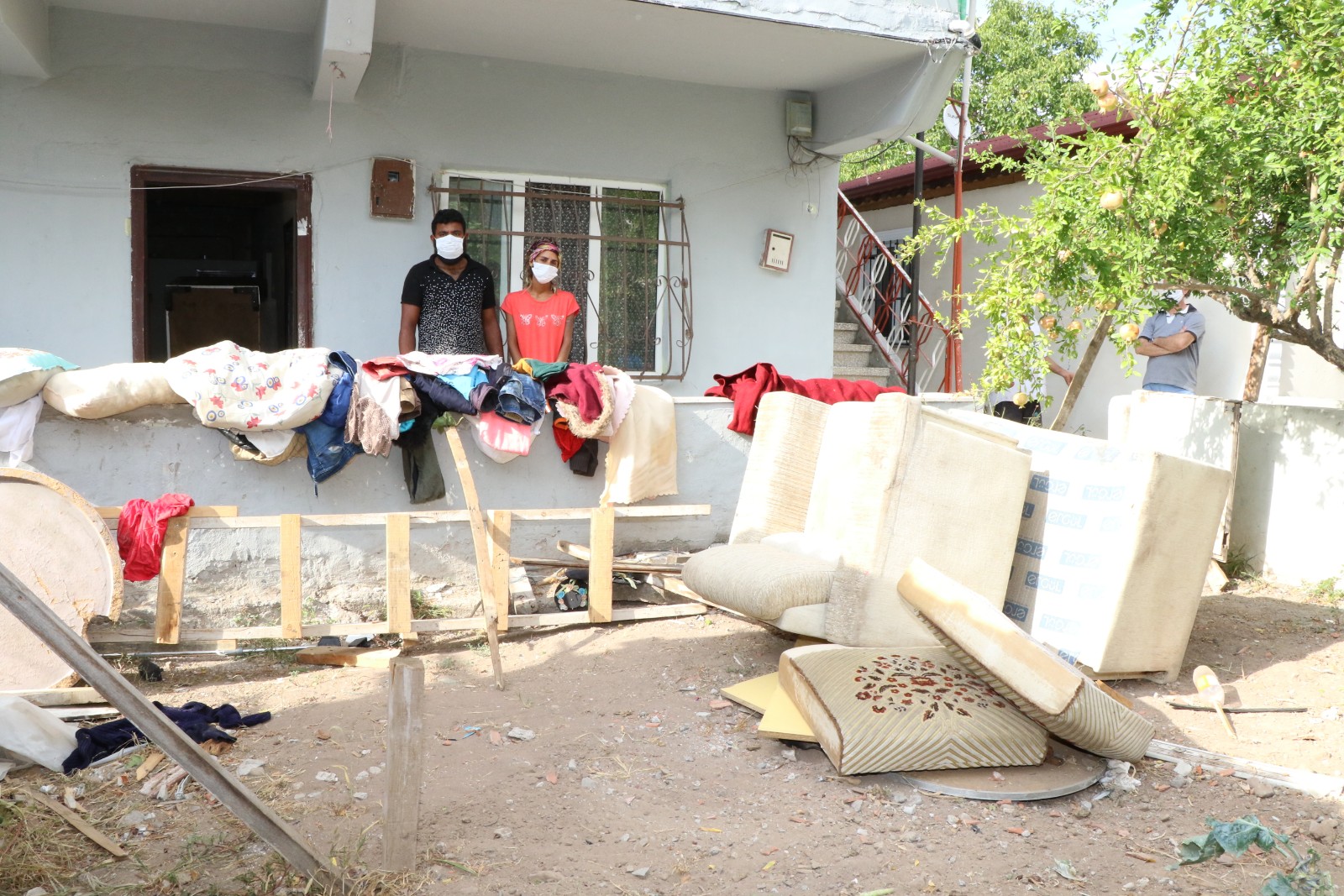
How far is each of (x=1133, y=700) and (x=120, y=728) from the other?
13.4 feet

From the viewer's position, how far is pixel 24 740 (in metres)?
3.71

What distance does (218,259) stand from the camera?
11312mm

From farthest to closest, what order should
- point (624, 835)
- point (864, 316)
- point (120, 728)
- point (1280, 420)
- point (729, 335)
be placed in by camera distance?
point (864, 316)
point (729, 335)
point (1280, 420)
point (120, 728)
point (624, 835)

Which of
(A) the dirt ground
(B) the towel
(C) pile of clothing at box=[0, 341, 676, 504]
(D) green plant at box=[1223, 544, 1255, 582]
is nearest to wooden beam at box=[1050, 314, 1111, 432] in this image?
(D) green plant at box=[1223, 544, 1255, 582]

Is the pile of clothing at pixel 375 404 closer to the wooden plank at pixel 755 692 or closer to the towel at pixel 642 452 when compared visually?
the towel at pixel 642 452

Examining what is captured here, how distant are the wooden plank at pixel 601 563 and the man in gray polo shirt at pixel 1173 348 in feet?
13.7

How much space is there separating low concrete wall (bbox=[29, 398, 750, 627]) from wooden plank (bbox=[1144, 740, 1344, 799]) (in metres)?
2.88

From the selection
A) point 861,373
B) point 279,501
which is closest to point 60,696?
point 279,501

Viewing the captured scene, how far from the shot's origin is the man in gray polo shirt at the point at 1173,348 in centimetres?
740

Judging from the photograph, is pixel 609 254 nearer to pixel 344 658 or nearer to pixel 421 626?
pixel 421 626

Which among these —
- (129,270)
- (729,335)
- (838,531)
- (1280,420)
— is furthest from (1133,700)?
(129,270)

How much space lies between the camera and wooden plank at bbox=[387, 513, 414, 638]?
16.4 ft

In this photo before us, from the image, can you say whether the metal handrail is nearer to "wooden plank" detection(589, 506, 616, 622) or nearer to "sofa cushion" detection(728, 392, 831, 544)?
"sofa cushion" detection(728, 392, 831, 544)

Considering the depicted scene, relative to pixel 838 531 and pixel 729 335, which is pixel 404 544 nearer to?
pixel 838 531
